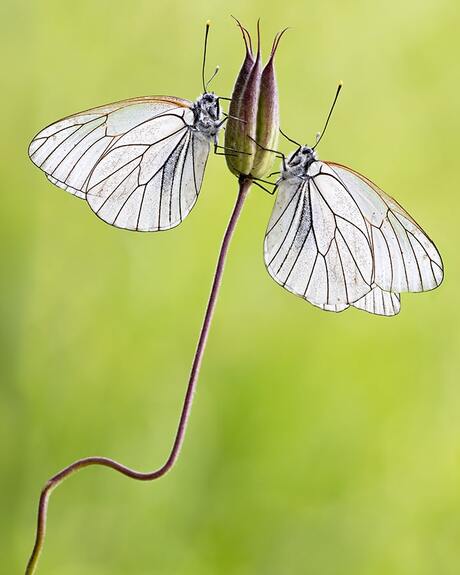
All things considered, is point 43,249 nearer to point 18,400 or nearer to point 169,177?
point 18,400

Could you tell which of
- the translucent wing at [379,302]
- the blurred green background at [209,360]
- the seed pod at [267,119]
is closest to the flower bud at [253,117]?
the seed pod at [267,119]

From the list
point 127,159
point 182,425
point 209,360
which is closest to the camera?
point 182,425

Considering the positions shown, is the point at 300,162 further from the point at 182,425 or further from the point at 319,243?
the point at 182,425

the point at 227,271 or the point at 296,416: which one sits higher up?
the point at 227,271

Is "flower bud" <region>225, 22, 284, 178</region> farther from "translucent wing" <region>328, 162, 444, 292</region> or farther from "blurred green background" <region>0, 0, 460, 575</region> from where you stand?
"blurred green background" <region>0, 0, 460, 575</region>

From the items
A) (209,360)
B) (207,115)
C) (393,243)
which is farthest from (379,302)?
(209,360)

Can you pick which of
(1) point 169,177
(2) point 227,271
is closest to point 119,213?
(1) point 169,177

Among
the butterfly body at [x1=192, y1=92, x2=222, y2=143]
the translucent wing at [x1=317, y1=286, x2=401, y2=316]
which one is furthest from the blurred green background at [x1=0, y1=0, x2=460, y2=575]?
the butterfly body at [x1=192, y1=92, x2=222, y2=143]
